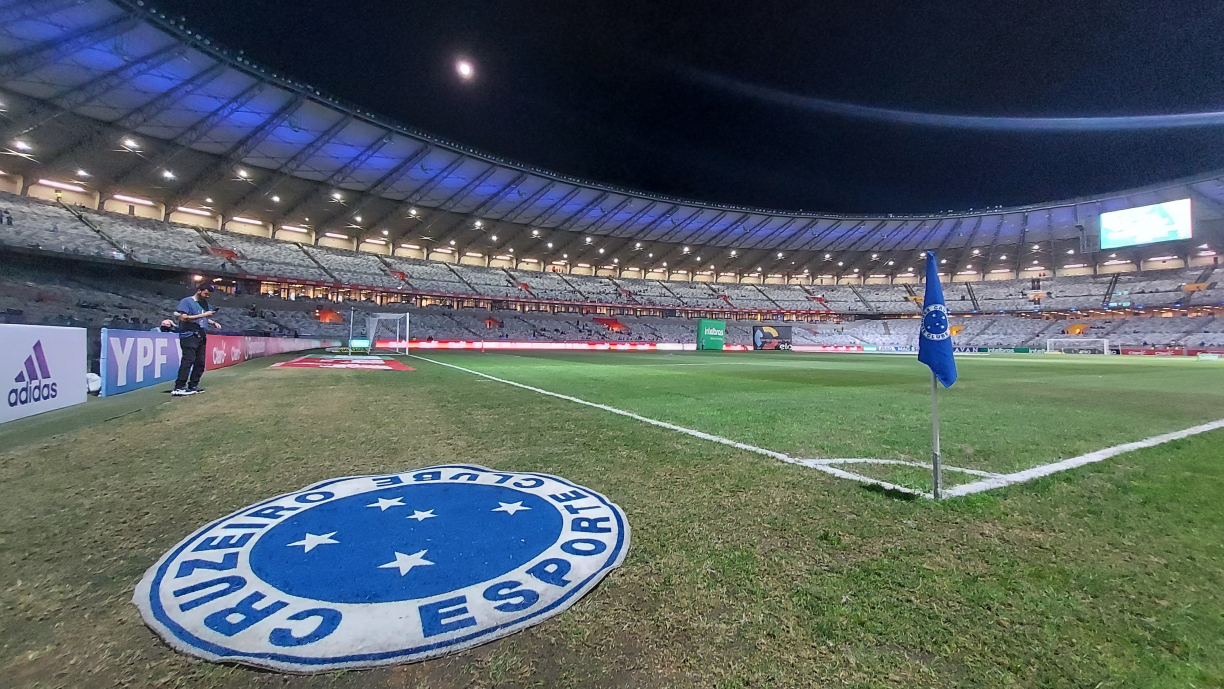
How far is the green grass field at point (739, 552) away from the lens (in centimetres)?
145

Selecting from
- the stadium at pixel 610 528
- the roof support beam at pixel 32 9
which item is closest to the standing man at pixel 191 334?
the stadium at pixel 610 528

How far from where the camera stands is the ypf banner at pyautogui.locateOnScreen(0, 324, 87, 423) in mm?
5926

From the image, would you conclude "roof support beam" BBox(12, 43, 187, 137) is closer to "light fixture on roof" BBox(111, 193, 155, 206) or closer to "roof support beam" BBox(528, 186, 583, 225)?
"light fixture on roof" BBox(111, 193, 155, 206)

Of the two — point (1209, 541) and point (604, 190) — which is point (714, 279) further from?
point (1209, 541)

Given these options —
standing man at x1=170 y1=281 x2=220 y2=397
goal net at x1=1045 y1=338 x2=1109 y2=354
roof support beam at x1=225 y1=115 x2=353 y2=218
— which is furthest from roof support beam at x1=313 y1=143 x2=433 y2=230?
goal net at x1=1045 y1=338 x2=1109 y2=354

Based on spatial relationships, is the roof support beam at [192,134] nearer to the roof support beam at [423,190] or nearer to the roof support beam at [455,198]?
the roof support beam at [423,190]

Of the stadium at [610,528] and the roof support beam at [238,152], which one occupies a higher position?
the roof support beam at [238,152]

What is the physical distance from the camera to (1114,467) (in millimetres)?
3941

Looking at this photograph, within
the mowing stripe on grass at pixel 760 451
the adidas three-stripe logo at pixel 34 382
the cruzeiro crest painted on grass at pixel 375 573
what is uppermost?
the adidas three-stripe logo at pixel 34 382

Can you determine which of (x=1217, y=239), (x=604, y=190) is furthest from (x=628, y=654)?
(x=1217, y=239)

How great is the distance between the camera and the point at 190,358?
8.34 meters

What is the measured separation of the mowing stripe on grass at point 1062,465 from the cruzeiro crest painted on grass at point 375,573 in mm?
2748

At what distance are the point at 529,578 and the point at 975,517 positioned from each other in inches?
110

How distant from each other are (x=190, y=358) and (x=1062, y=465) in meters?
12.9
